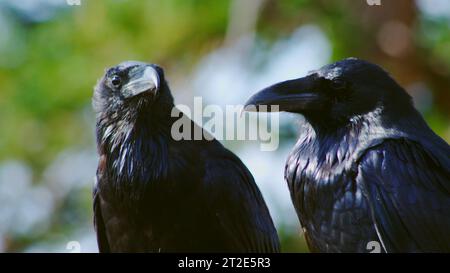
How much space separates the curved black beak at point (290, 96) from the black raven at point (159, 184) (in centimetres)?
69

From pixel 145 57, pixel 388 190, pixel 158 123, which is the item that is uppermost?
pixel 145 57

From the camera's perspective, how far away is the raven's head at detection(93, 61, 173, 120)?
5.77 metres

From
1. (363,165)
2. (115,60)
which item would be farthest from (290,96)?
(115,60)

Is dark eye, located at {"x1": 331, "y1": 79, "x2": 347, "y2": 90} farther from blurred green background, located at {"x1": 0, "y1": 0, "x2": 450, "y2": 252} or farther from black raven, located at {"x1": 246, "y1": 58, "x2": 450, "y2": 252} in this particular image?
blurred green background, located at {"x1": 0, "y1": 0, "x2": 450, "y2": 252}

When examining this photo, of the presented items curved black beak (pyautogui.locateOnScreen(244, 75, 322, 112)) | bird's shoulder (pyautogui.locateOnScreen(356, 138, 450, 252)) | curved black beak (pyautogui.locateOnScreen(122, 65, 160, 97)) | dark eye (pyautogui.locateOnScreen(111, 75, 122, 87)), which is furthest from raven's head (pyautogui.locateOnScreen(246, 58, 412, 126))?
dark eye (pyautogui.locateOnScreen(111, 75, 122, 87))

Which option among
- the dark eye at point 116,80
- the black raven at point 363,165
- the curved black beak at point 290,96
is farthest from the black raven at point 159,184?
the curved black beak at point 290,96

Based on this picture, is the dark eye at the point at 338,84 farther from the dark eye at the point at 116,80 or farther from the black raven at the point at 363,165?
the dark eye at the point at 116,80

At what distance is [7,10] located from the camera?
10992 mm

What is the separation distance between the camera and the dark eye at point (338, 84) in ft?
17.5

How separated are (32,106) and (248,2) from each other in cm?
252

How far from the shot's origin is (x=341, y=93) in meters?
5.39

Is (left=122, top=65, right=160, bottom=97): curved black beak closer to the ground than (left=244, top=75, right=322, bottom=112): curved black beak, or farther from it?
farther from it
